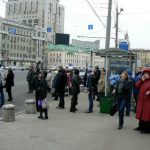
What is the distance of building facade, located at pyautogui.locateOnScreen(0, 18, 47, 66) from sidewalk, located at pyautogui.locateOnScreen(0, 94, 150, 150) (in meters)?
113

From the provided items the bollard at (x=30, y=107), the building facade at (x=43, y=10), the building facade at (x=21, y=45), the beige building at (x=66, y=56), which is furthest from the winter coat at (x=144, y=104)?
the building facade at (x=21, y=45)

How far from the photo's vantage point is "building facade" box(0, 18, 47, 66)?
134 metres

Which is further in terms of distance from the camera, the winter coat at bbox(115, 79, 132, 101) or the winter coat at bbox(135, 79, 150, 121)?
the winter coat at bbox(115, 79, 132, 101)

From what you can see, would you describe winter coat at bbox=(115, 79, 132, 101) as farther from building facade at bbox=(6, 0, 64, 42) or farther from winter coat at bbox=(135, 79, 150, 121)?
building facade at bbox=(6, 0, 64, 42)

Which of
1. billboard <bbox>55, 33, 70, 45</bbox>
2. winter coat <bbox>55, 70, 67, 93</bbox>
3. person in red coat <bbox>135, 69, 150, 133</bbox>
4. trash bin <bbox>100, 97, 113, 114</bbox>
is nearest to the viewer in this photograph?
person in red coat <bbox>135, 69, 150, 133</bbox>

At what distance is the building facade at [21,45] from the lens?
134 meters

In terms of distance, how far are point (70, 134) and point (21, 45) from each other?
140232 millimetres

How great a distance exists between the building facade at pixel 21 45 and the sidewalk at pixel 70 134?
113m

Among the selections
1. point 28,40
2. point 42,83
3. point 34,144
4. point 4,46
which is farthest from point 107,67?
point 28,40

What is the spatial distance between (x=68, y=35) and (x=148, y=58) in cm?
6878

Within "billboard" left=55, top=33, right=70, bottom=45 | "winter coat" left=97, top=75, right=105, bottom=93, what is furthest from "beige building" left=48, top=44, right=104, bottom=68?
"winter coat" left=97, top=75, right=105, bottom=93

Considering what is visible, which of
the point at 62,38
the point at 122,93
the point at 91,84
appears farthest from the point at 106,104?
the point at 62,38

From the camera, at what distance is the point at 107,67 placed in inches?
697

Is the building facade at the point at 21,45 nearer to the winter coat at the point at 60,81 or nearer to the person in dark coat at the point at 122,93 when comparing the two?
the winter coat at the point at 60,81
